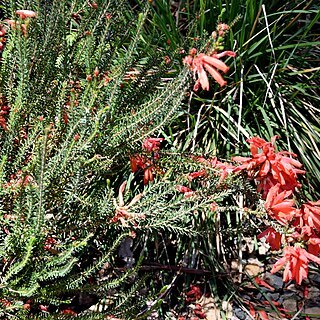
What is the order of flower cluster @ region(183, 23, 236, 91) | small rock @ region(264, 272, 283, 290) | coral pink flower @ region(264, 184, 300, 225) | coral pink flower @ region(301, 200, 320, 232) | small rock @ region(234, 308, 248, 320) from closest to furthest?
1. flower cluster @ region(183, 23, 236, 91)
2. coral pink flower @ region(264, 184, 300, 225)
3. coral pink flower @ region(301, 200, 320, 232)
4. small rock @ region(234, 308, 248, 320)
5. small rock @ region(264, 272, 283, 290)

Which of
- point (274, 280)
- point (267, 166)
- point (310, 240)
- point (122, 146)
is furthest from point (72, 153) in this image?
point (274, 280)

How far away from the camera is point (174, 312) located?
215 centimetres

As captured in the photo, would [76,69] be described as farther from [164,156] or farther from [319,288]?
[319,288]

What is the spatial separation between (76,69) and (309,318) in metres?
1.39

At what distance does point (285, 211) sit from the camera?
158cm

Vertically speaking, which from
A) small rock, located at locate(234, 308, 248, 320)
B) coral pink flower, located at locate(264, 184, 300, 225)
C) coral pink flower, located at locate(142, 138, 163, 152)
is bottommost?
small rock, located at locate(234, 308, 248, 320)

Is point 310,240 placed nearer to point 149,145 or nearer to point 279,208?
point 279,208

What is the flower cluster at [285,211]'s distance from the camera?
Answer: 157cm

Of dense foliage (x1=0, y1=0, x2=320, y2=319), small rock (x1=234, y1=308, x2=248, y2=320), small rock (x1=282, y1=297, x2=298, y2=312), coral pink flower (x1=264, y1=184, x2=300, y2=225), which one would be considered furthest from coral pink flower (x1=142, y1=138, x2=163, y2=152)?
small rock (x1=282, y1=297, x2=298, y2=312)

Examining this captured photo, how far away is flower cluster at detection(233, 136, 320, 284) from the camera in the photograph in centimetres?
157

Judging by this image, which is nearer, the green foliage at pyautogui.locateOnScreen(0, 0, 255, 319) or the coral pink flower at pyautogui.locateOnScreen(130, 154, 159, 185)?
the green foliage at pyautogui.locateOnScreen(0, 0, 255, 319)

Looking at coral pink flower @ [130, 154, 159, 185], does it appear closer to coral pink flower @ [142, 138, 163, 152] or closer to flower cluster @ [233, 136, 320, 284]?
coral pink flower @ [142, 138, 163, 152]

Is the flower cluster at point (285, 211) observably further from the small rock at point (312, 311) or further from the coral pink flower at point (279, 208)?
the small rock at point (312, 311)

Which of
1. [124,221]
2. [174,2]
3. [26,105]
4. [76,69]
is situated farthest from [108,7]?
[174,2]
